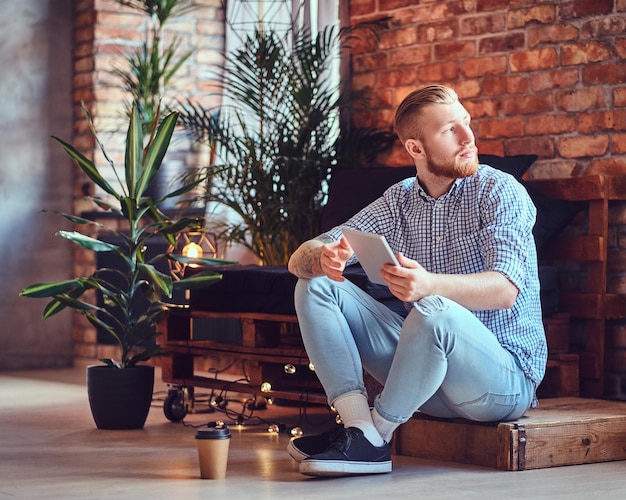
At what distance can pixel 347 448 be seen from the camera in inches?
Answer: 121

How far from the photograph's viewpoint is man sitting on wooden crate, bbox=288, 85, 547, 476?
3.03 meters

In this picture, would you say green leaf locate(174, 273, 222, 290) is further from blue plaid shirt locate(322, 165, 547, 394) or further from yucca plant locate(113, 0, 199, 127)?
yucca plant locate(113, 0, 199, 127)

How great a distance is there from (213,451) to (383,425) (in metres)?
0.46

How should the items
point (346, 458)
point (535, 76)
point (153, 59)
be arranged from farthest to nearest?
point (153, 59) < point (535, 76) < point (346, 458)

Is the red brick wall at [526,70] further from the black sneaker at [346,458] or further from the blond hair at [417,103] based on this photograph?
the black sneaker at [346,458]

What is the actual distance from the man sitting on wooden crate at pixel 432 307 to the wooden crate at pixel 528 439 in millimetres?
69

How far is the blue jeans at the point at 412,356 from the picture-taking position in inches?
119

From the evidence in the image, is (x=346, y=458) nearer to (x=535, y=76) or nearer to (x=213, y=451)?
(x=213, y=451)

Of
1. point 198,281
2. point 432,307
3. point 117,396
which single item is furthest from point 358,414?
point 117,396

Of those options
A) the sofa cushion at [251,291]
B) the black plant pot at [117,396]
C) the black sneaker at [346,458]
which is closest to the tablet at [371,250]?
the black sneaker at [346,458]

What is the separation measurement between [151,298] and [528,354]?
5.02 feet

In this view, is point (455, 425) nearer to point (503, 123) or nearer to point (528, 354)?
point (528, 354)

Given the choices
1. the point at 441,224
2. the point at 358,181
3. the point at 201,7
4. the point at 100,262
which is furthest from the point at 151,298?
the point at 201,7

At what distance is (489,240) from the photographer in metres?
3.16
